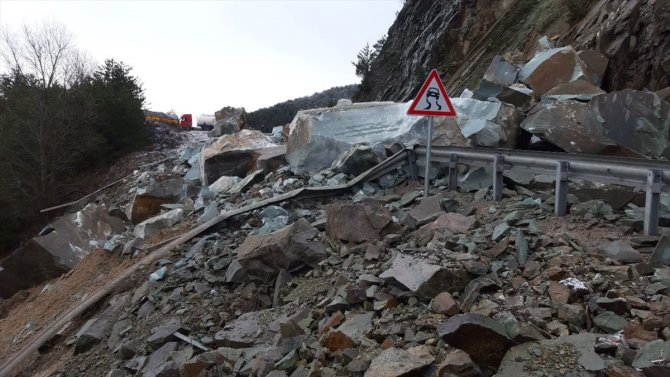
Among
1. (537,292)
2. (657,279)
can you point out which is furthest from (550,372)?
(657,279)

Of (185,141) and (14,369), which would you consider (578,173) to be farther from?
(185,141)

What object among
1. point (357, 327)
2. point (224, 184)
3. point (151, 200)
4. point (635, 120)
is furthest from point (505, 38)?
point (357, 327)

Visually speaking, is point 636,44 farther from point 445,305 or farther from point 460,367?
point 460,367

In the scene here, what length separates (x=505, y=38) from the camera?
19422 millimetres

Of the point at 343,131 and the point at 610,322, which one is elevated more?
the point at 343,131

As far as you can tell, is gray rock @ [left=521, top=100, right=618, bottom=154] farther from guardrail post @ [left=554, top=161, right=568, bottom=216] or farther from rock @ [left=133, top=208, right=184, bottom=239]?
rock @ [left=133, top=208, right=184, bottom=239]

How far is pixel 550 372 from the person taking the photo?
8.99ft

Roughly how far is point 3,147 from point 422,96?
20670 millimetres

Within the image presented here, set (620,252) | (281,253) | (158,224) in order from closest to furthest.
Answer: (620,252) < (281,253) < (158,224)

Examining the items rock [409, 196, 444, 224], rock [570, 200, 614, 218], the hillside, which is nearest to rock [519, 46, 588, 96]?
rock [409, 196, 444, 224]

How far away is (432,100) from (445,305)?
366cm

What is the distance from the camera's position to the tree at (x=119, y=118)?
2467cm

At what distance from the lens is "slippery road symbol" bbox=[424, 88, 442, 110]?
21.0ft

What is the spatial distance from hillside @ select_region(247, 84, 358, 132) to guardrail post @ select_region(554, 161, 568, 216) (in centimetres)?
3830
